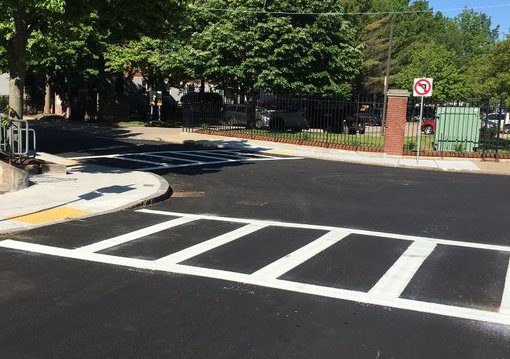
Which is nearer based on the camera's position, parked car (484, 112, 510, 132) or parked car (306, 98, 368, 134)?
parked car (484, 112, 510, 132)

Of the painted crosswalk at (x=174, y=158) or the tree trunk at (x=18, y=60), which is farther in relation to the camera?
the painted crosswalk at (x=174, y=158)

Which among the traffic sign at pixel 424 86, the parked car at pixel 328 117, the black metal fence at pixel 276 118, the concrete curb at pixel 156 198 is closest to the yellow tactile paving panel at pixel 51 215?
the concrete curb at pixel 156 198

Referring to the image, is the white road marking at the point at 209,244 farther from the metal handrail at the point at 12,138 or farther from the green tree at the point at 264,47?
the green tree at the point at 264,47

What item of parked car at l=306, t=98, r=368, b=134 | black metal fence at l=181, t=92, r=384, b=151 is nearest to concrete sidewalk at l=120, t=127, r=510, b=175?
black metal fence at l=181, t=92, r=384, b=151

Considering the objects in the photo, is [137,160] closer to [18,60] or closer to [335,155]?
[18,60]

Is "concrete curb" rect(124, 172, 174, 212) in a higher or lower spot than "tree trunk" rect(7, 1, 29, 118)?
lower

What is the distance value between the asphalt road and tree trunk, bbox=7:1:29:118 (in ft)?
19.5

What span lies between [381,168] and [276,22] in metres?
12.3

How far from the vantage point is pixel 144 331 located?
4828mm

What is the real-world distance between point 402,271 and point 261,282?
6.09 feet

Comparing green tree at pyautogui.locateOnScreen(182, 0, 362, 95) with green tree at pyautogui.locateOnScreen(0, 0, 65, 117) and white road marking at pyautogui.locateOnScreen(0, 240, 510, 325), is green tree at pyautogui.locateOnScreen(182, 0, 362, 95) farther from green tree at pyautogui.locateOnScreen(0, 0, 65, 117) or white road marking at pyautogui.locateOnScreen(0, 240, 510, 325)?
white road marking at pyautogui.locateOnScreen(0, 240, 510, 325)

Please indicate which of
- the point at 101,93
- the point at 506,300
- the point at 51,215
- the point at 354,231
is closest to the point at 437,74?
the point at 101,93

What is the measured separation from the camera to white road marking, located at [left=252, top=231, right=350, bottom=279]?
6.60 metres

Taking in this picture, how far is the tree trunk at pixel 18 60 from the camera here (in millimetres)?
13922
